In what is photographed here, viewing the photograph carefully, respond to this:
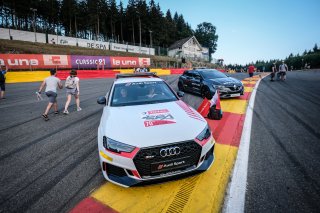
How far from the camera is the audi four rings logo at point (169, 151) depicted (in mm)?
2727

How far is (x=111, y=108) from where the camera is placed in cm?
415

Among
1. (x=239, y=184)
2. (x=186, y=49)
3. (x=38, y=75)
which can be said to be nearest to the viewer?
(x=239, y=184)

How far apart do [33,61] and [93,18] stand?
42778 mm

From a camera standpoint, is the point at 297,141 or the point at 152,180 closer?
the point at 152,180

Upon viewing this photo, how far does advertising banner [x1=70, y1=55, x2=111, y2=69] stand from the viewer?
26.9 meters

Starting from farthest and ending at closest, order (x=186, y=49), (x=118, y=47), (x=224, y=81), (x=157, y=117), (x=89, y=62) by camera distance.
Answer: (x=186, y=49) → (x=118, y=47) → (x=89, y=62) → (x=224, y=81) → (x=157, y=117)

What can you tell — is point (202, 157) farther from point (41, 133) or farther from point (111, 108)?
point (41, 133)

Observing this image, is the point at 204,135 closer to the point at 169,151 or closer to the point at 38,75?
the point at 169,151

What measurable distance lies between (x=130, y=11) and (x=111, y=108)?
72.2m

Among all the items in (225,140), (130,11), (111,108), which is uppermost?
(130,11)

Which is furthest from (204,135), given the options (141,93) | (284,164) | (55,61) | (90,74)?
(55,61)

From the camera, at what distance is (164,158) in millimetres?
2725

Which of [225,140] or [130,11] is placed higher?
[130,11]

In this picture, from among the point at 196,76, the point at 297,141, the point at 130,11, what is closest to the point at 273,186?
the point at 297,141
